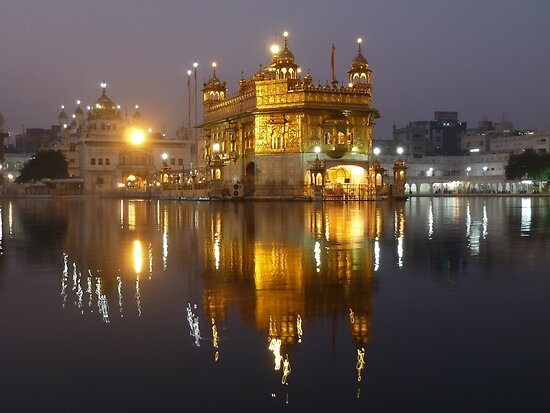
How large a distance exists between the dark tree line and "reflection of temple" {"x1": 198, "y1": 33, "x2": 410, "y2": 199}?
42.6 meters

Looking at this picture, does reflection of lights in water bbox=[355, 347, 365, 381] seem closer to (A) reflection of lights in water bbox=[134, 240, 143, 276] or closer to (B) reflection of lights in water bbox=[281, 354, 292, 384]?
(B) reflection of lights in water bbox=[281, 354, 292, 384]

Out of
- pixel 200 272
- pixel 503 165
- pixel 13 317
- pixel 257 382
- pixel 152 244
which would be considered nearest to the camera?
pixel 257 382

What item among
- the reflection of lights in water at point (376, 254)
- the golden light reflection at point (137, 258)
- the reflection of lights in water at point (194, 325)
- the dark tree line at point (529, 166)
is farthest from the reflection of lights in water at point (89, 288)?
the dark tree line at point (529, 166)

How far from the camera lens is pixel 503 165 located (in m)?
111

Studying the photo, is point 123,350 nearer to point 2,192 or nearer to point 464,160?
point 2,192

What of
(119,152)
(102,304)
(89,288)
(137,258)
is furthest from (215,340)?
(119,152)

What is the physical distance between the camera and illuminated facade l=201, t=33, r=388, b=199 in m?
56.4

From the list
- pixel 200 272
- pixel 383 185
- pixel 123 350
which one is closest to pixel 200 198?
pixel 383 185

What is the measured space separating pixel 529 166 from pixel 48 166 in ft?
204

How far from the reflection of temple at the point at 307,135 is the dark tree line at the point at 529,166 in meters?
42.6

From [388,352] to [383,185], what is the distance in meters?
52.3

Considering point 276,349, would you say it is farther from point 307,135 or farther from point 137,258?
point 307,135

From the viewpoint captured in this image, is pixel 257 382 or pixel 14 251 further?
pixel 14 251

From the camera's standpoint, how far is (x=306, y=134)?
5681 centimetres
